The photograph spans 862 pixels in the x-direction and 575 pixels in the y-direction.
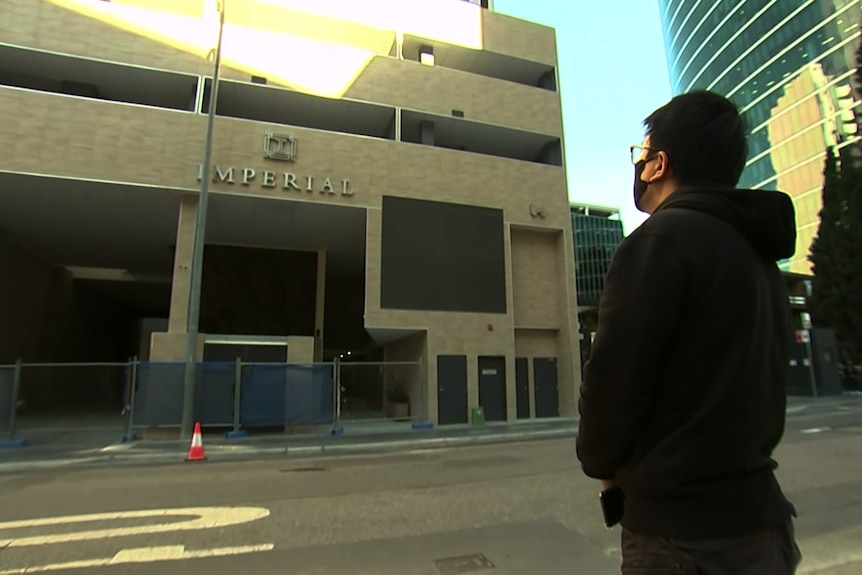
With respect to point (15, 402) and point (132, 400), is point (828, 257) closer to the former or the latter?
point (132, 400)

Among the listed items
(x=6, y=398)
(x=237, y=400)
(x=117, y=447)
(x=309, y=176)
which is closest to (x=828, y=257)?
(x=309, y=176)

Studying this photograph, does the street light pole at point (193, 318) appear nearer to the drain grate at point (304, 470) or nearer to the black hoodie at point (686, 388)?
the drain grate at point (304, 470)

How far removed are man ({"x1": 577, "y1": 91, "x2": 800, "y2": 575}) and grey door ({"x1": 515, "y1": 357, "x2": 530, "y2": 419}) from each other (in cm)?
1980

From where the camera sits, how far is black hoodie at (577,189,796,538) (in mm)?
A: 1345

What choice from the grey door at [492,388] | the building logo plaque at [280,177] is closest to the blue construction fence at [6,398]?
the building logo plaque at [280,177]

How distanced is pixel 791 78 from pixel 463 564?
240 feet

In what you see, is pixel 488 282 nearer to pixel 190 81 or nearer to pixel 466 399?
pixel 466 399

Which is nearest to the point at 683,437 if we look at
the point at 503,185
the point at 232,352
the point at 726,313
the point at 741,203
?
the point at 726,313

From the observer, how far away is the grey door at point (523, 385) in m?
20.7

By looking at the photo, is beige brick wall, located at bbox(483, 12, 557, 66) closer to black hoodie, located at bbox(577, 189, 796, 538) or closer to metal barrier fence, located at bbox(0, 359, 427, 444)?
metal barrier fence, located at bbox(0, 359, 427, 444)

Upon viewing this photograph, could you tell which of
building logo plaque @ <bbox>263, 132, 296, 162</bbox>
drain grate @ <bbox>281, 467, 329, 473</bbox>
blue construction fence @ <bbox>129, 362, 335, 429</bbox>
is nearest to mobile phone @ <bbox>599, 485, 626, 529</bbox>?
drain grate @ <bbox>281, 467, 329, 473</bbox>

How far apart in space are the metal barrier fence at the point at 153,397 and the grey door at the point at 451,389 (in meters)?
3.68

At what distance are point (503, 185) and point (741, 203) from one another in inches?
815

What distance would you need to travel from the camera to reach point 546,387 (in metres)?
21.4
